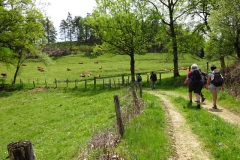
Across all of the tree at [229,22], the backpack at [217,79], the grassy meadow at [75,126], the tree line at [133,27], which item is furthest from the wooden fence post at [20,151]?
the tree line at [133,27]

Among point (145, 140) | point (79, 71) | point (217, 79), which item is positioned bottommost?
point (145, 140)

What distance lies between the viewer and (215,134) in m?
9.55

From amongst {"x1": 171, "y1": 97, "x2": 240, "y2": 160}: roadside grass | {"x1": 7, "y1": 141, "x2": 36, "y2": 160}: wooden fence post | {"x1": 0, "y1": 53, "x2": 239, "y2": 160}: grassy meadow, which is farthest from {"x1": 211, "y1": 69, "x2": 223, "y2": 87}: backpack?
{"x1": 7, "y1": 141, "x2": 36, "y2": 160}: wooden fence post

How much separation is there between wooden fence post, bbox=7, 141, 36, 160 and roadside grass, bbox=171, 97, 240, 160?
20.9 feet

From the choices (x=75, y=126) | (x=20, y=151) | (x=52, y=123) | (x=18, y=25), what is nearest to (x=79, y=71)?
(x=18, y=25)

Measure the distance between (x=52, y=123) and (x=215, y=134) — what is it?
1492 centimetres

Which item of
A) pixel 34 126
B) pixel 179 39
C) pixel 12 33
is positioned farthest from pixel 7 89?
pixel 179 39

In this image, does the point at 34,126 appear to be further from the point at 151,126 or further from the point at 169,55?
the point at 169,55

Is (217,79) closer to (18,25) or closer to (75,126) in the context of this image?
(75,126)

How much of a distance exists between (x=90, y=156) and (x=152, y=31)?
32.4 metres

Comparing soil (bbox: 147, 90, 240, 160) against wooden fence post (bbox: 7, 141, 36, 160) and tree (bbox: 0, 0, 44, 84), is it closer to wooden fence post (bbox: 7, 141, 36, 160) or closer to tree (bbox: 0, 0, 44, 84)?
wooden fence post (bbox: 7, 141, 36, 160)

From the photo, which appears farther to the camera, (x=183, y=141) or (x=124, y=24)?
(x=124, y=24)

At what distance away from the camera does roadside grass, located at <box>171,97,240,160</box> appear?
25.6 ft

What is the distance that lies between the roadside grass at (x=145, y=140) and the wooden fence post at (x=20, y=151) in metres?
3.86
